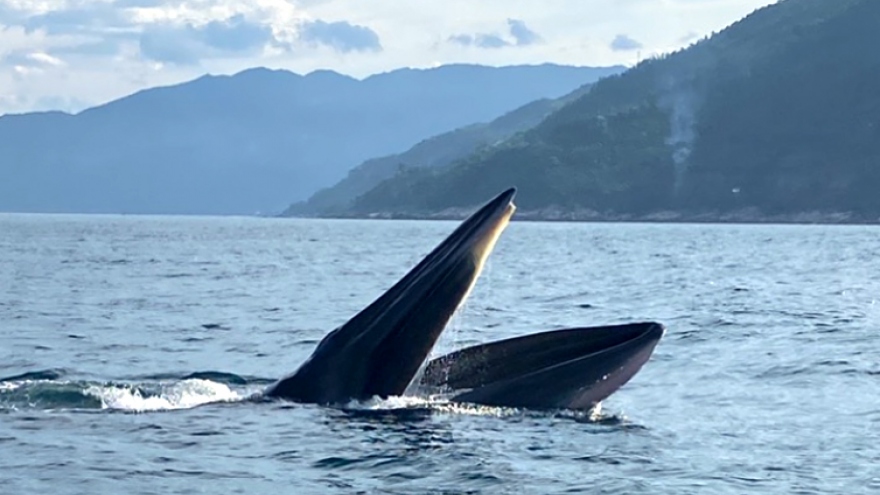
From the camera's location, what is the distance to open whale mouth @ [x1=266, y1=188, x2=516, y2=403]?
45.1 ft

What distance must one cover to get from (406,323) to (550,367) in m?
1.91

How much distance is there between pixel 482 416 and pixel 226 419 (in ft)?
8.93

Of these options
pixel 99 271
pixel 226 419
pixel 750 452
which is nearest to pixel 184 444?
pixel 226 419

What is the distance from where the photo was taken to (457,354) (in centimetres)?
1619

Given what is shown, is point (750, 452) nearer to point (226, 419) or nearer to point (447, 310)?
point (447, 310)

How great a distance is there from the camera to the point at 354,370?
48.7ft

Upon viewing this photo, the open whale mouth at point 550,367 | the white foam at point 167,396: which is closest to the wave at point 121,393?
the white foam at point 167,396

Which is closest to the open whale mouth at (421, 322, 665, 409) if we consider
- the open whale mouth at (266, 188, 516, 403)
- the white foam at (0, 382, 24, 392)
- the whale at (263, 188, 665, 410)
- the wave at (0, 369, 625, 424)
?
the whale at (263, 188, 665, 410)

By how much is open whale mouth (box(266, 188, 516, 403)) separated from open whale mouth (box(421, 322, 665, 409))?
1215 millimetres

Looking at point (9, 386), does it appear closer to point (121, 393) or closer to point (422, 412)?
point (121, 393)

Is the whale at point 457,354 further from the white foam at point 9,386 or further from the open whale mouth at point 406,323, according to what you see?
the white foam at point 9,386

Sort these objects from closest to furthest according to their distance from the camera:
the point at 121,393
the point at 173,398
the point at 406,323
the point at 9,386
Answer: the point at 406,323
the point at 173,398
the point at 121,393
the point at 9,386

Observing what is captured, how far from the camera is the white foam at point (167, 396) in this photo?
1838 centimetres

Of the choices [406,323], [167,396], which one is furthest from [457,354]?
[167,396]
